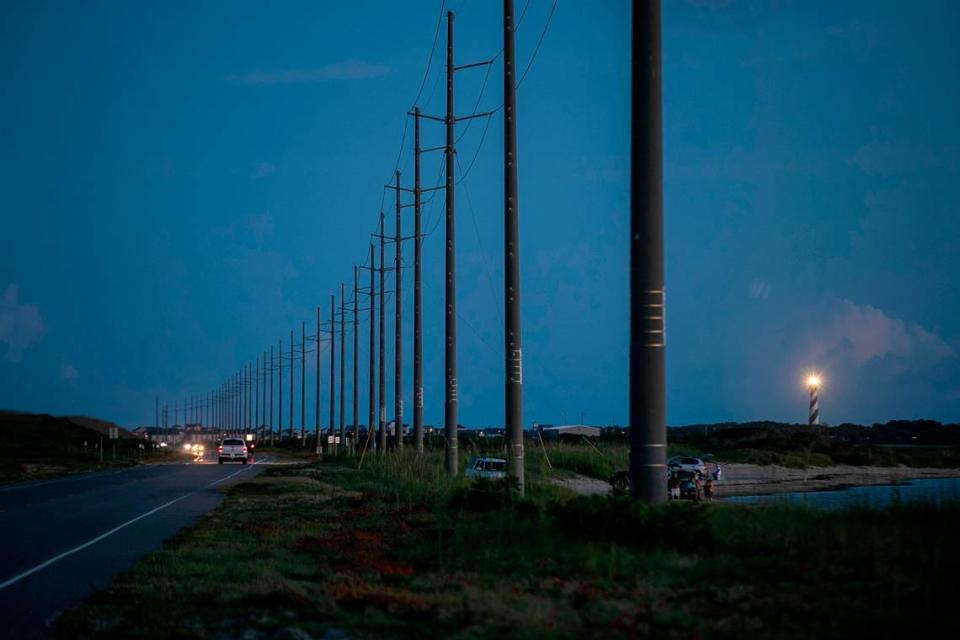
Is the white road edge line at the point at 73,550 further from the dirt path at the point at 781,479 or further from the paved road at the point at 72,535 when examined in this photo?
the dirt path at the point at 781,479

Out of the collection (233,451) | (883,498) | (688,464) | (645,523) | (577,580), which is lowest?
(233,451)

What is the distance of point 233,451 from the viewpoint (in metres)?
73.4

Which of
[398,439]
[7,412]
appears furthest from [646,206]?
[7,412]

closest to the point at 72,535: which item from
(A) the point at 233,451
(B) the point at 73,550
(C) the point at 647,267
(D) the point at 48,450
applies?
(B) the point at 73,550

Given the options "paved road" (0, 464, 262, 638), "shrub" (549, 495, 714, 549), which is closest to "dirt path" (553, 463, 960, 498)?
"paved road" (0, 464, 262, 638)

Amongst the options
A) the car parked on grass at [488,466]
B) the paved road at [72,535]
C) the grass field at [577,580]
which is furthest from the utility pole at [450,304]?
the grass field at [577,580]

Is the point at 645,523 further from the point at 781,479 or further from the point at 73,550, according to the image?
the point at 781,479

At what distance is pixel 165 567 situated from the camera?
1508 centimetres

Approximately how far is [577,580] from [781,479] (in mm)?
43024

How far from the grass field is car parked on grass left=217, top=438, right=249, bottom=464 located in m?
57.6

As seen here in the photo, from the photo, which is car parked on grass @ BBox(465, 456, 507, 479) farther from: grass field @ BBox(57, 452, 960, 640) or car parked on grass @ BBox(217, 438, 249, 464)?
car parked on grass @ BBox(217, 438, 249, 464)

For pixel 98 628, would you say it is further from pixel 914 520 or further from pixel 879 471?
pixel 879 471

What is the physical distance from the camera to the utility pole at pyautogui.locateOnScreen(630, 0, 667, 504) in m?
13.2

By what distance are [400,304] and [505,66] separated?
2805 centimetres
